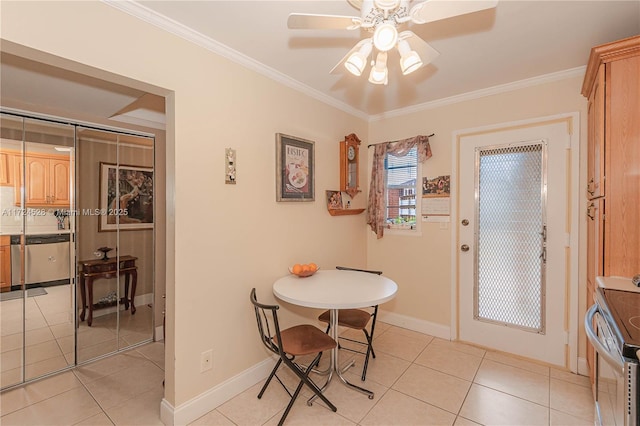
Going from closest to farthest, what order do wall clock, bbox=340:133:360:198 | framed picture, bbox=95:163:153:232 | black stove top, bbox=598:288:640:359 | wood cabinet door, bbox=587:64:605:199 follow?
black stove top, bbox=598:288:640:359
wood cabinet door, bbox=587:64:605:199
framed picture, bbox=95:163:153:232
wall clock, bbox=340:133:360:198

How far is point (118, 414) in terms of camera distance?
196 centimetres

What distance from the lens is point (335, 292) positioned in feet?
6.69

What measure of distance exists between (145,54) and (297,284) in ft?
5.88

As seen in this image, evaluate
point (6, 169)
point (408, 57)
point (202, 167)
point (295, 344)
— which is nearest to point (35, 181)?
point (6, 169)

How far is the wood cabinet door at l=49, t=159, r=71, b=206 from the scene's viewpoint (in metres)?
2.46

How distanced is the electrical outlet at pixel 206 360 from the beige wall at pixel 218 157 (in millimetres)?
33

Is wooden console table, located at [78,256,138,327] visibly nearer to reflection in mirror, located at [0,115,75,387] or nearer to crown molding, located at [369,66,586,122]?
reflection in mirror, located at [0,115,75,387]

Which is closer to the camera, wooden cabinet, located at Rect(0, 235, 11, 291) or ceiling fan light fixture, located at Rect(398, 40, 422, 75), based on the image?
ceiling fan light fixture, located at Rect(398, 40, 422, 75)

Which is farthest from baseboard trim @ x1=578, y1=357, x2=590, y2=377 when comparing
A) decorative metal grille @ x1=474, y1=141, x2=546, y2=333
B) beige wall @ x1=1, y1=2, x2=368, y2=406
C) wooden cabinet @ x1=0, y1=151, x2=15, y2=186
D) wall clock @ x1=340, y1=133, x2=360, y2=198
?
wooden cabinet @ x1=0, y1=151, x2=15, y2=186

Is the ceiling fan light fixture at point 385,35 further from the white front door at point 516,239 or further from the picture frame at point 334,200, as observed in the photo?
the white front door at point 516,239

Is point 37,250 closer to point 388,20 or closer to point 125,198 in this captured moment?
point 125,198

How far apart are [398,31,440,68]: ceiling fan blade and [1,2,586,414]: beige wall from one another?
51.0 inches

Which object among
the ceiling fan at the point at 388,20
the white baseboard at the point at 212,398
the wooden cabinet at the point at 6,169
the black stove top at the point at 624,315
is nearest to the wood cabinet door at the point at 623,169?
the black stove top at the point at 624,315

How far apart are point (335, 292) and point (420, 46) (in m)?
1.56
